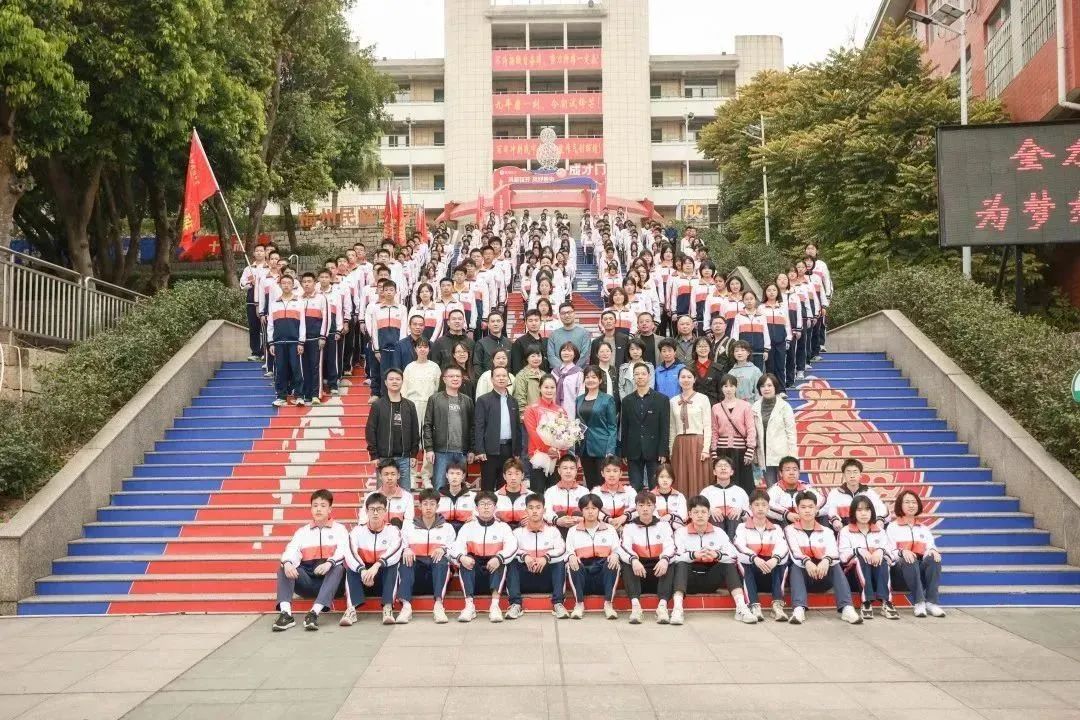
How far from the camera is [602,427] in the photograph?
9.12 meters

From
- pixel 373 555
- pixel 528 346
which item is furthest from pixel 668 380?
pixel 373 555

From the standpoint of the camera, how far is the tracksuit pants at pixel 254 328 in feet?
41.5

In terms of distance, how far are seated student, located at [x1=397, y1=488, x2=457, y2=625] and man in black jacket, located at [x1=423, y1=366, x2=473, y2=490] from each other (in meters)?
0.82

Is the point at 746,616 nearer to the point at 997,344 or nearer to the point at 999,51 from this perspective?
the point at 997,344

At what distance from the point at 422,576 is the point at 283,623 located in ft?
4.09

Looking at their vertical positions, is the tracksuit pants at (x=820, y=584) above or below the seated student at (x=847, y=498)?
below

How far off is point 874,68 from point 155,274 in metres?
16.1

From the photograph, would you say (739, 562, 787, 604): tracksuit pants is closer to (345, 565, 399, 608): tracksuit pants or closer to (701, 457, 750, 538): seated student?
(701, 457, 750, 538): seated student

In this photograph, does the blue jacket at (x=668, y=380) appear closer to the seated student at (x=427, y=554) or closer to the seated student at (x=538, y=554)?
the seated student at (x=538, y=554)

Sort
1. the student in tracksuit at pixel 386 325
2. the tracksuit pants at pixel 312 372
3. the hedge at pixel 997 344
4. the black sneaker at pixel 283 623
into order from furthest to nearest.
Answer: the tracksuit pants at pixel 312 372
the student in tracksuit at pixel 386 325
the hedge at pixel 997 344
the black sneaker at pixel 283 623

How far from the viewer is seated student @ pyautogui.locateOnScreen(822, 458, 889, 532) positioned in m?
8.20

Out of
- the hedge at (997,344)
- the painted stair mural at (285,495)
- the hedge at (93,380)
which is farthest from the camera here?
the hedge at (997,344)

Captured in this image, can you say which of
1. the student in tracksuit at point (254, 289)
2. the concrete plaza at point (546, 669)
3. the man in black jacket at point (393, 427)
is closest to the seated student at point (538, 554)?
the concrete plaza at point (546, 669)

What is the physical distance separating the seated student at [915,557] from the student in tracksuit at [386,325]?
590 centimetres
